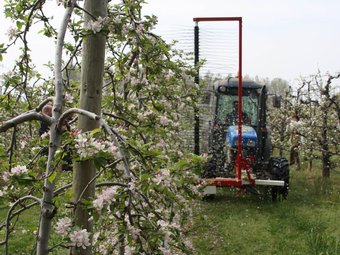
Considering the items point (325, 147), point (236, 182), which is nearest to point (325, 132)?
point (325, 147)

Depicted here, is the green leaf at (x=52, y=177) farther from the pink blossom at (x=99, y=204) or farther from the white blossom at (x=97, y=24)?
the white blossom at (x=97, y=24)

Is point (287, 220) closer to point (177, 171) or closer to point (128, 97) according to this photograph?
point (128, 97)

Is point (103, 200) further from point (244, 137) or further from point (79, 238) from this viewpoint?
point (244, 137)

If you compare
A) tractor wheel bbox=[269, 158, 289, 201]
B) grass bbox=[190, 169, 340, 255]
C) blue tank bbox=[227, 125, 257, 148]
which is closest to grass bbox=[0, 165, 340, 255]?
grass bbox=[190, 169, 340, 255]

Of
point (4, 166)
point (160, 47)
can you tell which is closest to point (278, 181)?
point (160, 47)

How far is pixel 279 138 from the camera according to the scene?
1556 centimetres

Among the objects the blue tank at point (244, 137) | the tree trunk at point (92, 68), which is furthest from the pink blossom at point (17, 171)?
the blue tank at point (244, 137)

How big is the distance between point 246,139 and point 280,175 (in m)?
0.98

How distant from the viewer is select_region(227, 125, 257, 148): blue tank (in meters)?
8.64

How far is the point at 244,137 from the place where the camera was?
28.8 feet

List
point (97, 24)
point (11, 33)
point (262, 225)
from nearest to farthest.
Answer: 1. point (97, 24)
2. point (11, 33)
3. point (262, 225)

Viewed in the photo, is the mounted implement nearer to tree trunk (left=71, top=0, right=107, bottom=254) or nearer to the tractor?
the tractor

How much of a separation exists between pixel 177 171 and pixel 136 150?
203mm

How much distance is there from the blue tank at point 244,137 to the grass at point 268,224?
1.19 meters
